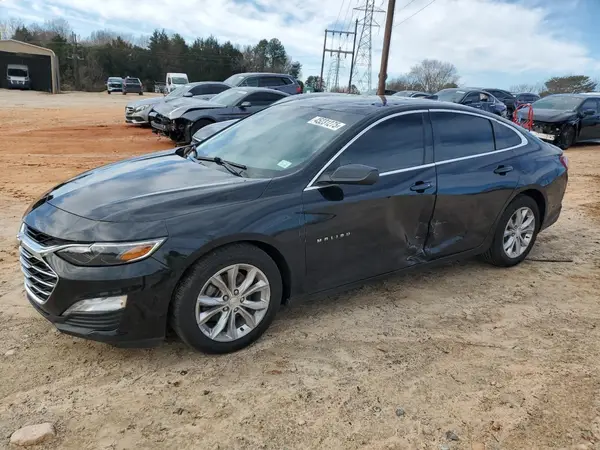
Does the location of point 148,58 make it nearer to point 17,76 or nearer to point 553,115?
point 17,76

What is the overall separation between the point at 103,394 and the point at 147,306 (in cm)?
56

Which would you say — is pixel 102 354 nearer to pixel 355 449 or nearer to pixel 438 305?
pixel 355 449

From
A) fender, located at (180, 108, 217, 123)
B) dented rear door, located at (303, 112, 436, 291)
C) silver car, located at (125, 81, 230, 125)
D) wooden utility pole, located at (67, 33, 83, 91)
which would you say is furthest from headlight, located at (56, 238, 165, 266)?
wooden utility pole, located at (67, 33, 83, 91)

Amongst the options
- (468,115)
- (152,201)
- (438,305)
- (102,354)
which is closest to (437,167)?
(468,115)

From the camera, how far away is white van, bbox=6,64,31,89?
161 feet

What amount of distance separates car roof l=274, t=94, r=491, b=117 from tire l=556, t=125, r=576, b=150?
1140 centimetres

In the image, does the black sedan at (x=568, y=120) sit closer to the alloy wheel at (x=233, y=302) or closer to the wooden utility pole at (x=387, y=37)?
the wooden utility pole at (x=387, y=37)

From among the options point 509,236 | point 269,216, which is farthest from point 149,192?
point 509,236

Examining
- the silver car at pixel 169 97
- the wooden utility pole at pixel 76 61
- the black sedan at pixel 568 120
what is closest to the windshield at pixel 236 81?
the silver car at pixel 169 97

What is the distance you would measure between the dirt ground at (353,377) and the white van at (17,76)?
53.5m

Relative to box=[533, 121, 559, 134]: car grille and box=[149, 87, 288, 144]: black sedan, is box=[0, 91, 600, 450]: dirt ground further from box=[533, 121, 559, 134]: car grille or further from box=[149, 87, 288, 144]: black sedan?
box=[533, 121, 559, 134]: car grille

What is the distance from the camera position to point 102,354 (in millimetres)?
3205

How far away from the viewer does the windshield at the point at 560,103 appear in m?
14.8

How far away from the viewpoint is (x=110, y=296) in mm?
2773
